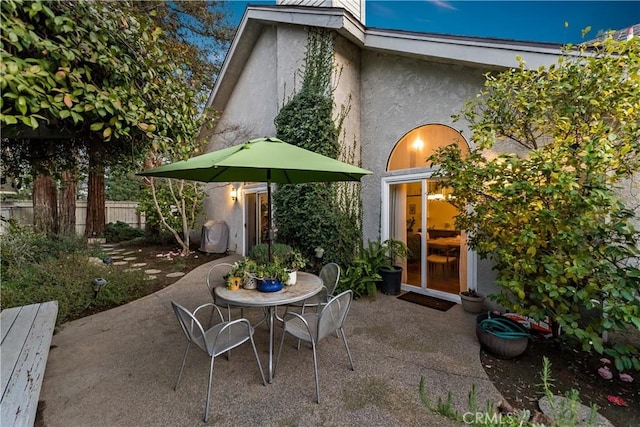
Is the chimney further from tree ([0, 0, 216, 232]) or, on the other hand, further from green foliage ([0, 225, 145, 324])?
green foliage ([0, 225, 145, 324])

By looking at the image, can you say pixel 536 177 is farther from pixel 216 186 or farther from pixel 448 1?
pixel 216 186

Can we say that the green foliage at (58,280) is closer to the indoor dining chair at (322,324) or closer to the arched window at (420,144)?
the indoor dining chair at (322,324)

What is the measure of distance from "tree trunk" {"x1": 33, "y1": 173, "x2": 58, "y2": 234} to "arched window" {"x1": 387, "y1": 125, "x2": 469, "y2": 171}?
10.1 metres

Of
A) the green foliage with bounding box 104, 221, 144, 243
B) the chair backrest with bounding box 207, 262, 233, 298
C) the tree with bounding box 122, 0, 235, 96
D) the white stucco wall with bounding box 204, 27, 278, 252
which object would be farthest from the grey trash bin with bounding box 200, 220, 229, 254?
the chair backrest with bounding box 207, 262, 233, 298

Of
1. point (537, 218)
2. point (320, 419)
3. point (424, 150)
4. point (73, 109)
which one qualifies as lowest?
point (320, 419)

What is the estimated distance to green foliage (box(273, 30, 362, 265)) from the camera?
580 centimetres

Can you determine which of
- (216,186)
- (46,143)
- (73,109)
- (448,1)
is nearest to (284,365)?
(73,109)

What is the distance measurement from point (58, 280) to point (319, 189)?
4.94m

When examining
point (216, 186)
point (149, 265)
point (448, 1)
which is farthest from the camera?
point (216, 186)

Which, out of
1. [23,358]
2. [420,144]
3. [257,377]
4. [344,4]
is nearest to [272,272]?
[257,377]

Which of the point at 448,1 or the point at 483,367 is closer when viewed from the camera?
the point at 483,367

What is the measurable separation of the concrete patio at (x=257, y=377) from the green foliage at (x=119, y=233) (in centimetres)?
995

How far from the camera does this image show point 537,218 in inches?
123

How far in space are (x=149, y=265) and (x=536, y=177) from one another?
9076 millimetres
